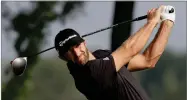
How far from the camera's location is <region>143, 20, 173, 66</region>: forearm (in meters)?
3.97

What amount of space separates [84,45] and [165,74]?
7.08 m

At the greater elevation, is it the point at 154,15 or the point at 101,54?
the point at 154,15

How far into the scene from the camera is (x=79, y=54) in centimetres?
368

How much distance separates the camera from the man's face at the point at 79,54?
12.1ft

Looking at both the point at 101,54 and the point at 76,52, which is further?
the point at 101,54

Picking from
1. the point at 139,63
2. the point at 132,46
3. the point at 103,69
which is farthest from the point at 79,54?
the point at 139,63

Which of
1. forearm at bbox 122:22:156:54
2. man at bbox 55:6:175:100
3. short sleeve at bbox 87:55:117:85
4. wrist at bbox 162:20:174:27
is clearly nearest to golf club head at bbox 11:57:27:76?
man at bbox 55:6:175:100

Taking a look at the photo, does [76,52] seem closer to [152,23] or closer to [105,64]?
[105,64]

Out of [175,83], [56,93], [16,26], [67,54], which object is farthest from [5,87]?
[175,83]

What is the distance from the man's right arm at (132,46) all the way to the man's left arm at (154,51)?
17cm

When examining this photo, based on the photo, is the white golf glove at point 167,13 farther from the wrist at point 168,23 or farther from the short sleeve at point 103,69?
the short sleeve at point 103,69

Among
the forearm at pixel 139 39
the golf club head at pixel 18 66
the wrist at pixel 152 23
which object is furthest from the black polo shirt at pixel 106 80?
the golf club head at pixel 18 66

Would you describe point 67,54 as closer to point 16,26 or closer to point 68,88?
point 16,26

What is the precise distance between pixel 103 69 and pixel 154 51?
1.80 ft
